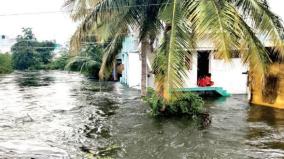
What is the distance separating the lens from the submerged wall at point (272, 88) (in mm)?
16484

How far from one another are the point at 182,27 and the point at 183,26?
92 millimetres

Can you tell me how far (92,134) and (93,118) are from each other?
3017mm

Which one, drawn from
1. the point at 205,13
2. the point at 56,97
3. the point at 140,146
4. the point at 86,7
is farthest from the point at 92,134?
Result: the point at 56,97

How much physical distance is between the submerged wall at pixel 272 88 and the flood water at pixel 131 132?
2.17ft

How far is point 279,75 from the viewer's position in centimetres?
1655

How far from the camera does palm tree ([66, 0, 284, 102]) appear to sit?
8.94 metres

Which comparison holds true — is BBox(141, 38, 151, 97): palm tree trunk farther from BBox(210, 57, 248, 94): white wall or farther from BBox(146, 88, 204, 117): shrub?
BBox(210, 57, 248, 94): white wall

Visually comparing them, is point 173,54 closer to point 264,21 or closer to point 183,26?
point 183,26

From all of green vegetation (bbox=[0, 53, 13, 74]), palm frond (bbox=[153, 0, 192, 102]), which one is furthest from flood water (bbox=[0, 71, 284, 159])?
green vegetation (bbox=[0, 53, 13, 74])

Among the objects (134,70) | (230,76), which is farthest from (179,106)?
(134,70)

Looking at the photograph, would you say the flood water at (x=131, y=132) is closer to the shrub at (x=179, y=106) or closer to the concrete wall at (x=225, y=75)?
the shrub at (x=179, y=106)

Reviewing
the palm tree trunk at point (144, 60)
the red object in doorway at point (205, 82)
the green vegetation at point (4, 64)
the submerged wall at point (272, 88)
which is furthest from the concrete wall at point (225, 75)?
the green vegetation at point (4, 64)

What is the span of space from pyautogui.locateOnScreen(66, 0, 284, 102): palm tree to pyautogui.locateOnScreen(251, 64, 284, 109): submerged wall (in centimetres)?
543

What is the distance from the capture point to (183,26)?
10.0 m
